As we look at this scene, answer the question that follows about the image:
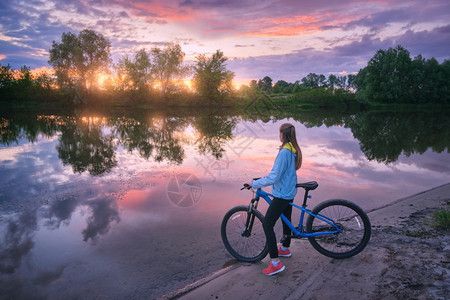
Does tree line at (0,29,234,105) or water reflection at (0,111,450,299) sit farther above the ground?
tree line at (0,29,234,105)

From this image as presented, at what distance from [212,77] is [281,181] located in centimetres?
6386

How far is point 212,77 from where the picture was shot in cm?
6550

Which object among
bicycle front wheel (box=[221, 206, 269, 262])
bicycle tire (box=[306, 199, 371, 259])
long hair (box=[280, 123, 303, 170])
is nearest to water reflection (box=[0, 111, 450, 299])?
bicycle front wheel (box=[221, 206, 269, 262])

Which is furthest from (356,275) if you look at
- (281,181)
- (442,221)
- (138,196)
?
(138,196)

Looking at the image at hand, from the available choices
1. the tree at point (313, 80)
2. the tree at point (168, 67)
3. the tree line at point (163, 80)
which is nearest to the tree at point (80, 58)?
the tree line at point (163, 80)

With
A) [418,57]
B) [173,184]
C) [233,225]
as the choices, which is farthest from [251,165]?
[418,57]

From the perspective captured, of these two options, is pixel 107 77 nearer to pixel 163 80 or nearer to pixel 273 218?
pixel 163 80

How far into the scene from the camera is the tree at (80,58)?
52.8 metres

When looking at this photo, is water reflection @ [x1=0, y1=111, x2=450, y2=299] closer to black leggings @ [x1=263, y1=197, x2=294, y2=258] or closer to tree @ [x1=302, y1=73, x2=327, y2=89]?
black leggings @ [x1=263, y1=197, x2=294, y2=258]

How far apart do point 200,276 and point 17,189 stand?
7.69m

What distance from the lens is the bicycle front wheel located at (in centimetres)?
462

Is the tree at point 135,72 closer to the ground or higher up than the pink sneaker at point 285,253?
higher up

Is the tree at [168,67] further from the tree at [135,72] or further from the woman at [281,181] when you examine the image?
the woman at [281,181]

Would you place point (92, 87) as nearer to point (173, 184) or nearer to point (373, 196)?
point (173, 184)
